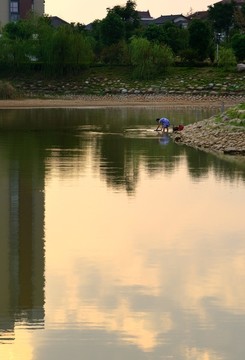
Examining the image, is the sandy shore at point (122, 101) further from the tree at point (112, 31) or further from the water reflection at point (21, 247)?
the water reflection at point (21, 247)

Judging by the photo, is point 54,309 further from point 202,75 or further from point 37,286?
point 202,75

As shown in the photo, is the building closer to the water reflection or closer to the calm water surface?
the calm water surface

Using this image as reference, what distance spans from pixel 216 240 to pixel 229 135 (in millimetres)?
17741

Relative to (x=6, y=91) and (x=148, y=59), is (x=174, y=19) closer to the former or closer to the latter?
(x=148, y=59)

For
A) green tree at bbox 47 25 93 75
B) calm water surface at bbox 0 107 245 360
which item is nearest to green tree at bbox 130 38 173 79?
green tree at bbox 47 25 93 75

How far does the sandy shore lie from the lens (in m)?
61.8

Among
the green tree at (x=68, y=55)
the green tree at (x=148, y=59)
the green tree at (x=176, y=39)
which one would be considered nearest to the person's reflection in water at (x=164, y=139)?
the green tree at (x=148, y=59)

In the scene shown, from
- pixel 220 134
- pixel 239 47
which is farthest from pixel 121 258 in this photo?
pixel 239 47

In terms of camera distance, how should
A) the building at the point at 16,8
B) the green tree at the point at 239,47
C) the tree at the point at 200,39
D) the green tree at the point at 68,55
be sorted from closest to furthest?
1. the green tree at the point at 68,55
2. the tree at the point at 200,39
3. the green tree at the point at 239,47
4. the building at the point at 16,8

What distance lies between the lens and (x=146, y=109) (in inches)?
2296

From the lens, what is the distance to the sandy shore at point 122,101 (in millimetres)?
61844

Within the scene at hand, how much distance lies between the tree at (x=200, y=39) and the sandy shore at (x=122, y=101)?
10.7 meters

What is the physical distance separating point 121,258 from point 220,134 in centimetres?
1989

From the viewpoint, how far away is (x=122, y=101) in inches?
2569
